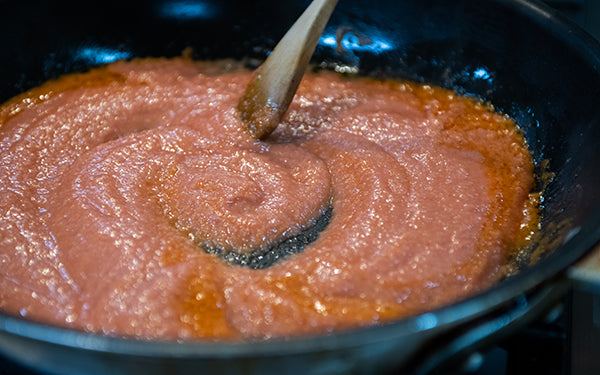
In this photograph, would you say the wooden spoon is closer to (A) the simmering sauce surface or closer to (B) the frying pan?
(A) the simmering sauce surface

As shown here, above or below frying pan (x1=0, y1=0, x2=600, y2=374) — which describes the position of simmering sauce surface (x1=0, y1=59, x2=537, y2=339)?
below

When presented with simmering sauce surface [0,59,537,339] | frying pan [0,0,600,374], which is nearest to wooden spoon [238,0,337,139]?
simmering sauce surface [0,59,537,339]

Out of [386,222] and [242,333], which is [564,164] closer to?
[386,222]


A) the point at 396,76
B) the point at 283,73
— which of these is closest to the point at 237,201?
the point at 283,73

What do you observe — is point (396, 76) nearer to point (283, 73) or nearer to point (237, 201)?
point (283, 73)

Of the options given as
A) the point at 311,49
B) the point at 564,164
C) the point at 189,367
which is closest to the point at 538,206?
the point at 564,164

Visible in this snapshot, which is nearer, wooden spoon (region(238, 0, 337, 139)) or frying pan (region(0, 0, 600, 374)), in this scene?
frying pan (region(0, 0, 600, 374))

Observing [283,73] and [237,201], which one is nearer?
[237,201]
